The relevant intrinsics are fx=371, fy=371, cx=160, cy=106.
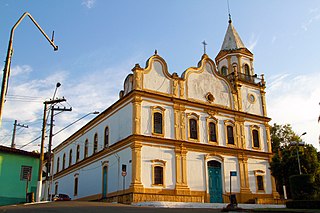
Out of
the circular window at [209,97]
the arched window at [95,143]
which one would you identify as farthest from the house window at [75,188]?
the circular window at [209,97]

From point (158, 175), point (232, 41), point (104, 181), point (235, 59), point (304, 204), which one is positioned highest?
point (232, 41)

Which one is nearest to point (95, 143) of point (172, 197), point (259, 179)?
point (172, 197)

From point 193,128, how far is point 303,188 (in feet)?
34.6

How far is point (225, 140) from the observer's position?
32844 millimetres

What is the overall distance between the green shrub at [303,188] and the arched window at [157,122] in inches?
424

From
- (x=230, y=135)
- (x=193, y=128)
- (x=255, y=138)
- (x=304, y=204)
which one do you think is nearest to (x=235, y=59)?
(x=255, y=138)

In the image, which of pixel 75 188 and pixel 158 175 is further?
pixel 75 188

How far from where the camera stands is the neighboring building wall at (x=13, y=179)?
2767cm

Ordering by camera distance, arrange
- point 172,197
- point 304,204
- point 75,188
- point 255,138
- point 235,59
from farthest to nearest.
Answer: point 75,188
point 235,59
point 255,138
point 172,197
point 304,204

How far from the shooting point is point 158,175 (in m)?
28.4

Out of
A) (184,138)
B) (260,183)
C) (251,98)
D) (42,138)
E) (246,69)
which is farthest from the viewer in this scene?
(246,69)

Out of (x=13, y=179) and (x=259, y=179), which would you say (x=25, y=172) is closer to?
(x=13, y=179)

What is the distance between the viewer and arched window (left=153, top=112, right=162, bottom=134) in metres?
29.5

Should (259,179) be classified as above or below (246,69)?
below
